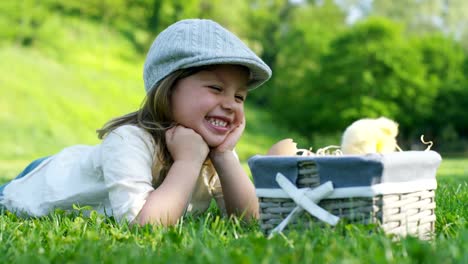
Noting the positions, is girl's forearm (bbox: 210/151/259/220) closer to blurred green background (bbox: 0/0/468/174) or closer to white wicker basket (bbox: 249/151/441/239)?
white wicker basket (bbox: 249/151/441/239)

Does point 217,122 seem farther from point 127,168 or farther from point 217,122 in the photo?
point 127,168

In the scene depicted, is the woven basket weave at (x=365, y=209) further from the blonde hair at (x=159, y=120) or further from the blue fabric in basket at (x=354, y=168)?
the blonde hair at (x=159, y=120)

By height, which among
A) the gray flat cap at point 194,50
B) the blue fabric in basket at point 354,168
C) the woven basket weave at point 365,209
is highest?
the gray flat cap at point 194,50

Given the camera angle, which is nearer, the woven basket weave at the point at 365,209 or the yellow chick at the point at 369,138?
the woven basket weave at the point at 365,209

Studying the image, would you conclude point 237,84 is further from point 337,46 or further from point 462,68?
point 462,68

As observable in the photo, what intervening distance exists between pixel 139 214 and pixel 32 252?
29.6 inches

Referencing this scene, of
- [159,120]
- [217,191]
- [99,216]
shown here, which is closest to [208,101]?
[159,120]

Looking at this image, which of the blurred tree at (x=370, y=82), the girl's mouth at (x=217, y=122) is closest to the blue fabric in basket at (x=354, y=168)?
the girl's mouth at (x=217, y=122)

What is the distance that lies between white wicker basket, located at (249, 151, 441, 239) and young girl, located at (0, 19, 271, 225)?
2.00 ft

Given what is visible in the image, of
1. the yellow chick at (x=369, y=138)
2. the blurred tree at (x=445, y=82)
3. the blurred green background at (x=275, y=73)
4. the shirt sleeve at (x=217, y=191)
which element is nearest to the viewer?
the yellow chick at (x=369, y=138)

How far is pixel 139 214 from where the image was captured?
2.68 meters

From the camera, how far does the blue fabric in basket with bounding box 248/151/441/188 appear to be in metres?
2.03

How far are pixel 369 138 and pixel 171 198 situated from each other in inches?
45.5

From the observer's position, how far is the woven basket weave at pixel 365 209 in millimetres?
2072
